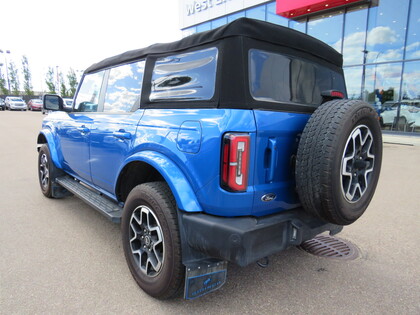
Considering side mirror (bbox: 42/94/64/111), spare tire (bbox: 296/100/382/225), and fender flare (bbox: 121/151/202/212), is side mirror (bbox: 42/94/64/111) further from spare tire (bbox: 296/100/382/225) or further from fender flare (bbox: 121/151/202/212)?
spare tire (bbox: 296/100/382/225)

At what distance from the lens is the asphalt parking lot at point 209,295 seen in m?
2.28

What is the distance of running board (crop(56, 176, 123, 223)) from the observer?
285 centimetres

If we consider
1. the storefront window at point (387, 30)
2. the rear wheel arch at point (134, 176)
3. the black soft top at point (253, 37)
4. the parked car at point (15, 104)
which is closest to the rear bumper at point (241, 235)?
the rear wheel arch at point (134, 176)

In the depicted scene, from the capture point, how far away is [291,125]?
85.3 inches

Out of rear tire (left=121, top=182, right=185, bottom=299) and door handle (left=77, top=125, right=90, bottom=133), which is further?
door handle (left=77, top=125, right=90, bottom=133)

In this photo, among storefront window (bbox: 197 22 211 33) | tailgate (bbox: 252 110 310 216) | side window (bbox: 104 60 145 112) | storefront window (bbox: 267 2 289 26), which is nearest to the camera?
tailgate (bbox: 252 110 310 216)

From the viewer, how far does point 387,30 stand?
13.1m

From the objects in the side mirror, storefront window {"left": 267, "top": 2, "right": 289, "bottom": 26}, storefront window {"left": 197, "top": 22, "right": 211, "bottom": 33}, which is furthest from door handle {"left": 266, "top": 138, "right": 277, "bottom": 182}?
storefront window {"left": 197, "top": 22, "right": 211, "bottom": 33}

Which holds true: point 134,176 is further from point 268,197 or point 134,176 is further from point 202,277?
point 268,197

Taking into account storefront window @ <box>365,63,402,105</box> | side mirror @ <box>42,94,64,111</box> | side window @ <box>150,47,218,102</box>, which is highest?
storefront window @ <box>365,63,402,105</box>

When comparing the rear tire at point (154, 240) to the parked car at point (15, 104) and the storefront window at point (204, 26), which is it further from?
the parked car at point (15, 104)

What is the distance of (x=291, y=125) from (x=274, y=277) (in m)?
1.44

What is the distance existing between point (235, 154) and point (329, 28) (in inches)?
605

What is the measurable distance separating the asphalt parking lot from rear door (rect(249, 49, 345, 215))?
0.80 meters
